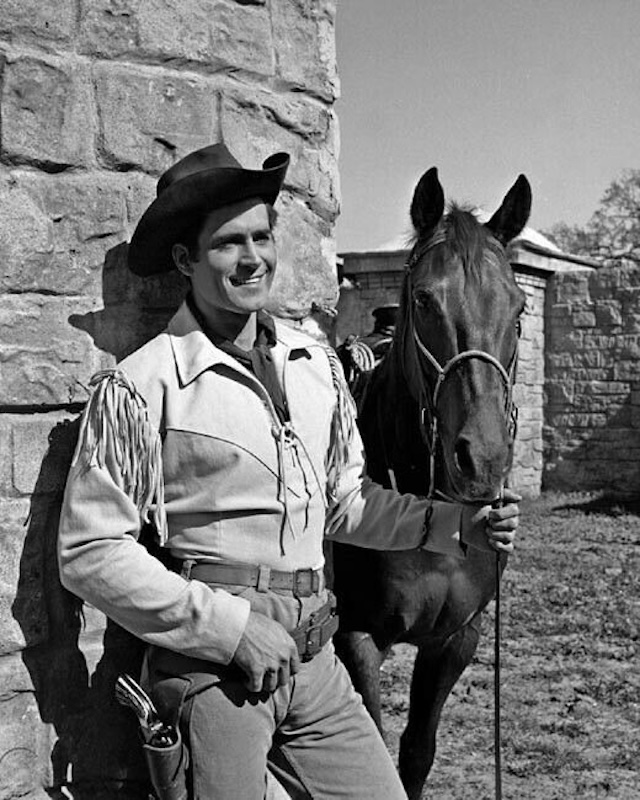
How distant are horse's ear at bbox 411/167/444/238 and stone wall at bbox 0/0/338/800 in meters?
0.78

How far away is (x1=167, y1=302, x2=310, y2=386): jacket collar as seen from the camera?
93.0 inches

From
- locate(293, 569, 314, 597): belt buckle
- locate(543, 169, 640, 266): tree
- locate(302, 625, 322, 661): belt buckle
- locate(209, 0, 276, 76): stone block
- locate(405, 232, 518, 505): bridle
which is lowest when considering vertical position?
locate(302, 625, 322, 661): belt buckle

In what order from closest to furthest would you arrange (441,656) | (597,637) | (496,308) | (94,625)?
1. (94,625)
2. (496,308)
3. (441,656)
4. (597,637)

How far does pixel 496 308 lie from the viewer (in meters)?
3.14

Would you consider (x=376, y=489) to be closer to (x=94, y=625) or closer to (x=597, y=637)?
(x=94, y=625)

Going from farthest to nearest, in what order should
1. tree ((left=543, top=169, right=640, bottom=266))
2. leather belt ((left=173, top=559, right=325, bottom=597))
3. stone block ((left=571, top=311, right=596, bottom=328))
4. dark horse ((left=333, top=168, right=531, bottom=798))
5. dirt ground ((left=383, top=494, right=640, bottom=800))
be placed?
tree ((left=543, top=169, right=640, bottom=266)) < stone block ((left=571, top=311, right=596, bottom=328)) < dirt ground ((left=383, top=494, right=640, bottom=800)) < dark horse ((left=333, top=168, right=531, bottom=798)) < leather belt ((left=173, top=559, right=325, bottom=597))

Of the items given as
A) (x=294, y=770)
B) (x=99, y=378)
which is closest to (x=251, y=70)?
(x=99, y=378)

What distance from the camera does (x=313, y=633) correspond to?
2.40 metres

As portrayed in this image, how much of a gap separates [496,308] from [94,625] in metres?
1.41

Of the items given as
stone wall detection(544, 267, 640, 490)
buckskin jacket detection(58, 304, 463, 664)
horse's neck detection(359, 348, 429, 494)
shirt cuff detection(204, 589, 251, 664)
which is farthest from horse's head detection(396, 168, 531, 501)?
stone wall detection(544, 267, 640, 490)

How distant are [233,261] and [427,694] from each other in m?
2.17

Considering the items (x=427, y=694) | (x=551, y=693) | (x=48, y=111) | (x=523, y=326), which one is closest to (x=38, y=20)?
(x=48, y=111)

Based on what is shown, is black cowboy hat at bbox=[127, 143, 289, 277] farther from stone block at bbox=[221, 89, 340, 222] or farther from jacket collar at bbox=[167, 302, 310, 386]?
stone block at bbox=[221, 89, 340, 222]

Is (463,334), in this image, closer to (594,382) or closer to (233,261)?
(233,261)
